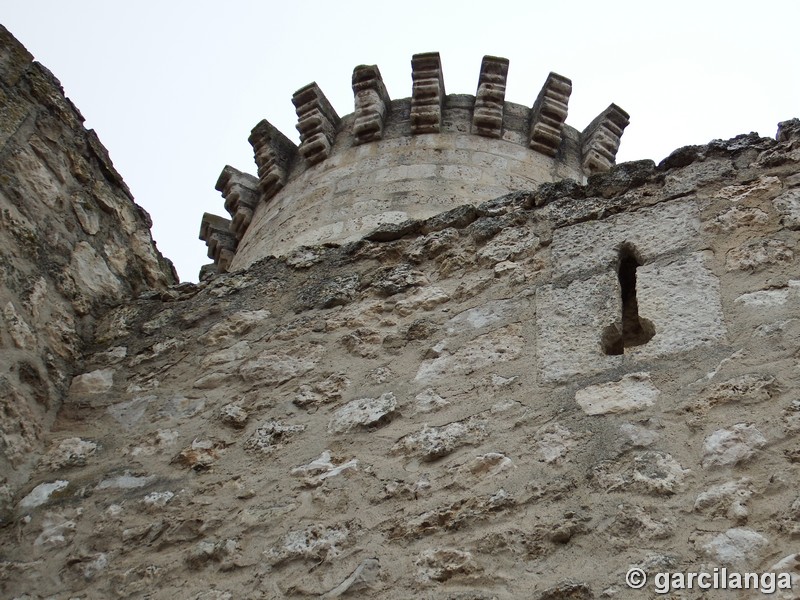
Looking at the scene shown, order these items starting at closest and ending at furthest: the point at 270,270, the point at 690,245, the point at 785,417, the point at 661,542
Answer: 1. the point at 661,542
2. the point at 785,417
3. the point at 690,245
4. the point at 270,270

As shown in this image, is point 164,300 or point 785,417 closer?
point 785,417

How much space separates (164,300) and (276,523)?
1756 mm

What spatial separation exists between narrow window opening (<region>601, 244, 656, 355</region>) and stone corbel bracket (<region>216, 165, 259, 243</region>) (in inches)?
202

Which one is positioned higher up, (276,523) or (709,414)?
(709,414)

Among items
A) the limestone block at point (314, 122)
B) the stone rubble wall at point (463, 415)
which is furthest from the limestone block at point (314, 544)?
the limestone block at point (314, 122)

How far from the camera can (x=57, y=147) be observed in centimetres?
500

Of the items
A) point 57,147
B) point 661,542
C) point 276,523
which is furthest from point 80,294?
point 661,542

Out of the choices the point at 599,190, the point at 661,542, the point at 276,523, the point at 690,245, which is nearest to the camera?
the point at 661,542

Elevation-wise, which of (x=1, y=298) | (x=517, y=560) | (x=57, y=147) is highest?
(x=57, y=147)

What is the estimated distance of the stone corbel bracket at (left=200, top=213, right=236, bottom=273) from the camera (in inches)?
350

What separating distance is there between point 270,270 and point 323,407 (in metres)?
1.08

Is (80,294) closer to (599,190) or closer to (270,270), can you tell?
(270,270)

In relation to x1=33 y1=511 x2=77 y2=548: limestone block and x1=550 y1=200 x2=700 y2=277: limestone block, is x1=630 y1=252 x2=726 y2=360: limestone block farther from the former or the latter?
x1=33 y1=511 x2=77 y2=548: limestone block

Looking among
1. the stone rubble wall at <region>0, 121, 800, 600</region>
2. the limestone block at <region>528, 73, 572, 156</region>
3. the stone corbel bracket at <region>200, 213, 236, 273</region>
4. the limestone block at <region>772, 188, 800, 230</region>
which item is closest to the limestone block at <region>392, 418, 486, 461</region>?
the stone rubble wall at <region>0, 121, 800, 600</region>
